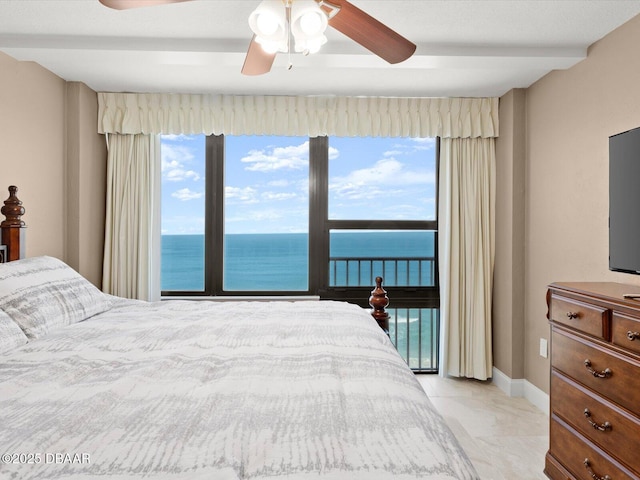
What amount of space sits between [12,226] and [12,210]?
0.30ft

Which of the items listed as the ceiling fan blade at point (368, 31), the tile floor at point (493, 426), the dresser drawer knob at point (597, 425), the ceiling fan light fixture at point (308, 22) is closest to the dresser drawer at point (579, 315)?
the dresser drawer knob at point (597, 425)

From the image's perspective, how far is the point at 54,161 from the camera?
3.26 m

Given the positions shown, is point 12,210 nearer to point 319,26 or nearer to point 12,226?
point 12,226

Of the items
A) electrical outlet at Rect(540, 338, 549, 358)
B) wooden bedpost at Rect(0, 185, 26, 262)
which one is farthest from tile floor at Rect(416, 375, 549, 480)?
wooden bedpost at Rect(0, 185, 26, 262)

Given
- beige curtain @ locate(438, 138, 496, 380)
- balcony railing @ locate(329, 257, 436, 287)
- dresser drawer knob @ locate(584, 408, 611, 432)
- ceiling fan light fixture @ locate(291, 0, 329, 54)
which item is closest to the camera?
ceiling fan light fixture @ locate(291, 0, 329, 54)

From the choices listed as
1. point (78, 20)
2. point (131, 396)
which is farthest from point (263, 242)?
point (131, 396)

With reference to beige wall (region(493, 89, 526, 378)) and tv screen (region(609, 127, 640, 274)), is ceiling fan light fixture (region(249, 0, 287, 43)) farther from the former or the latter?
beige wall (region(493, 89, 526, 378))

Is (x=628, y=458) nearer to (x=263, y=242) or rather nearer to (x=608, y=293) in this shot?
(x=608, y=293)

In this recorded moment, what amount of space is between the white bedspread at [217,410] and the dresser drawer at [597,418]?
1007mm

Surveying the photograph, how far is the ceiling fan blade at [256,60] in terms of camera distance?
6.71ft

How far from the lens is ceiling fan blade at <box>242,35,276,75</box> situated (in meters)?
2.04

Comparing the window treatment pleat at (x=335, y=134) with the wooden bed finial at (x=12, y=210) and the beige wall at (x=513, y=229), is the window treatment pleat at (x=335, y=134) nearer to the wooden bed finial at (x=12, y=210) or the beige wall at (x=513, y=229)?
the beige wall at (x=513, y=229)

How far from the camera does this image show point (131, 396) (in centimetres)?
124

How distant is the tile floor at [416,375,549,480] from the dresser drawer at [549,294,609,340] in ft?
2.90
